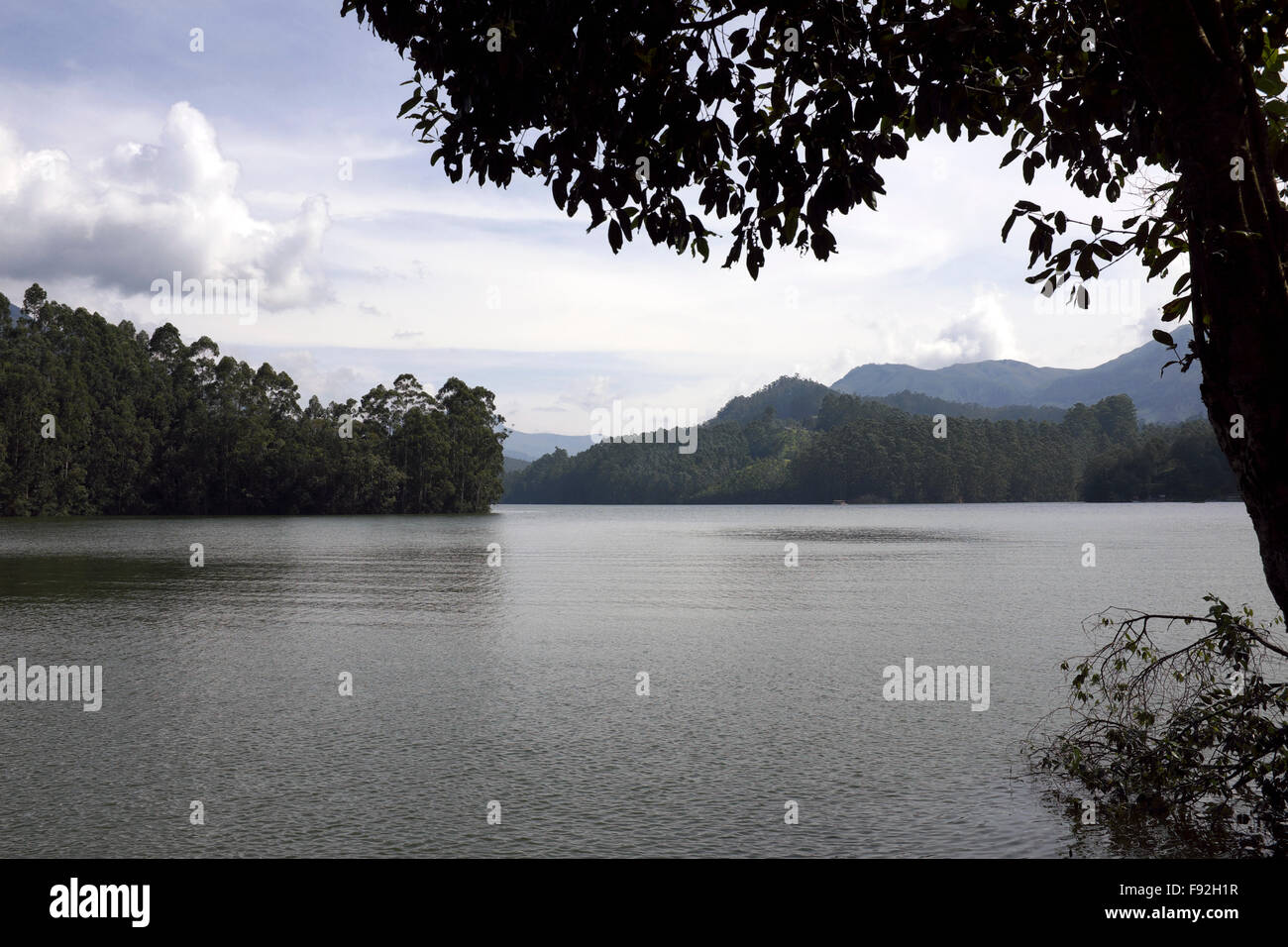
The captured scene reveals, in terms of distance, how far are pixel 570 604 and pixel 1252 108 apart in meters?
20.6

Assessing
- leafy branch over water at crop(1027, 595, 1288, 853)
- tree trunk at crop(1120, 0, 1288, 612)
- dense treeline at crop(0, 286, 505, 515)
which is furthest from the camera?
dense treeline at crop(0, 286, 505, 515)

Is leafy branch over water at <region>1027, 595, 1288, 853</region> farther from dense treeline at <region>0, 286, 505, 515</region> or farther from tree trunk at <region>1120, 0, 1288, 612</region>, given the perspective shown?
dense treeline at <region>0, 286, 505, 515</region>

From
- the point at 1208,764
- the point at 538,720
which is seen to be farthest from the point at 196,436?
the point at 1208,764

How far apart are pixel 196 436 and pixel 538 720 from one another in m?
121

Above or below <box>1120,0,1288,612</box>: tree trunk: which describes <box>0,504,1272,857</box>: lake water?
below

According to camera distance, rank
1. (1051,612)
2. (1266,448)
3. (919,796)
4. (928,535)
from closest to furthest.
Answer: (1266,448)
(919,796)
(1051,612)
(928,535)

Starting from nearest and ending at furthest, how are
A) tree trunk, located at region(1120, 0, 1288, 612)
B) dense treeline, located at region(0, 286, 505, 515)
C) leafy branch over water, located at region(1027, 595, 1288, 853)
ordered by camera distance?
tree trunk, located at region(1120, 0, 1288, 612), leafy branch over water, located at region(1027, 595, 1288, 853), dense treeline, located at region(0, 286, 505, 515)

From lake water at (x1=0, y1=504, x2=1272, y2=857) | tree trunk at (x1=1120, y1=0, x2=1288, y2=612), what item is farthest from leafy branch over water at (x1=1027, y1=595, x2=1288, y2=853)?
tree trunk at (x1=1120, y1=0, x2=1288, y2=612)

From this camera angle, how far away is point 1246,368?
4.82m

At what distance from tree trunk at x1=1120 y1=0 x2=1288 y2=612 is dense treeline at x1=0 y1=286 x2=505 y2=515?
351ft

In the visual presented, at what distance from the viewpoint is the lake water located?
306 inches

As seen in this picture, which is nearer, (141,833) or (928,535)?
(141,833)
